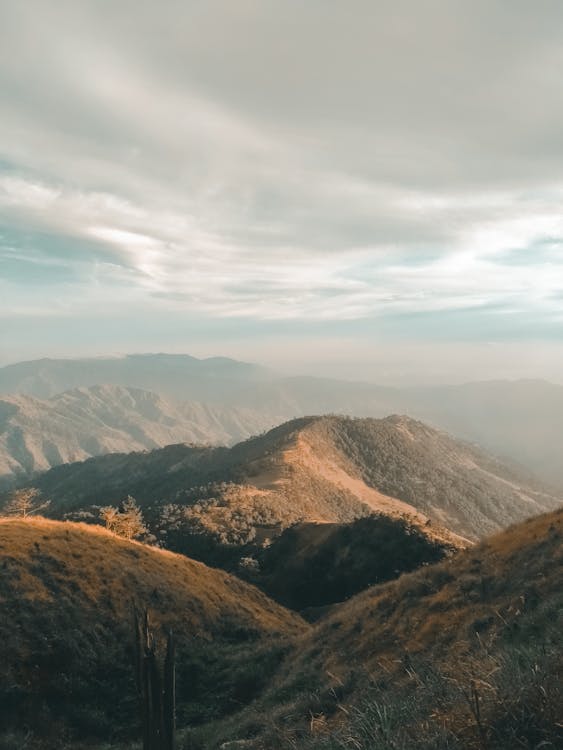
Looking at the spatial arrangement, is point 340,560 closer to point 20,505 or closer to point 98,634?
point 98,634

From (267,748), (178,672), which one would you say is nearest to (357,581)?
(178,672)

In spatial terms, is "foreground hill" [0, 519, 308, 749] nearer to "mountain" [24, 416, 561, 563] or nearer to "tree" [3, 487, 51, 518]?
"tree" [3, 487, 51, 518]

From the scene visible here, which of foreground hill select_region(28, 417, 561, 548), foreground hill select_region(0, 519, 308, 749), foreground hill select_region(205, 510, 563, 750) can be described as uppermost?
foreground hill select_region(205, 510, 563, 750)

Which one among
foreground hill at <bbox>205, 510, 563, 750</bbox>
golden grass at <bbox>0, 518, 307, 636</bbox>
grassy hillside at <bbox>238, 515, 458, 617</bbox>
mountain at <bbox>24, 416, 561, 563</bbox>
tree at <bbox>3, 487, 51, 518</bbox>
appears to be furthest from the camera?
mountain at <bbox>24, 416, 561, 563</bbox>

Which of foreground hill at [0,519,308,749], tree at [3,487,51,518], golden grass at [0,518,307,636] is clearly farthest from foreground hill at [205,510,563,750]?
tree at [3,487,51,518]

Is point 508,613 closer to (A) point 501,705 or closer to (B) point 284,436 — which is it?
(A) point 501,705

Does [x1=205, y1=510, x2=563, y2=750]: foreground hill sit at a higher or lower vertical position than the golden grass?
higher

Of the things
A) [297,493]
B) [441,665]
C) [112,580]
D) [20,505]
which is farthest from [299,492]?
[441,665]
